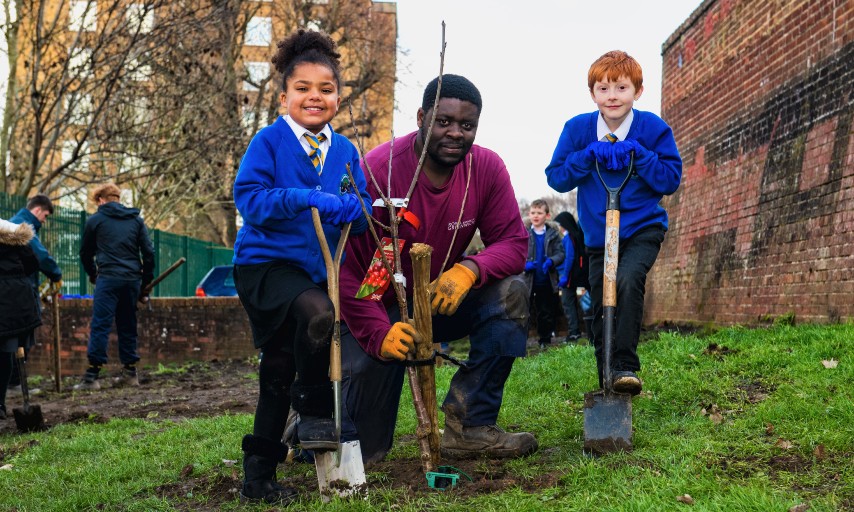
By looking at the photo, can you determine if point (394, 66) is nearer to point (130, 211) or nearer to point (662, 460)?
point (130, 211)

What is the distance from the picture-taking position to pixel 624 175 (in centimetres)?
443

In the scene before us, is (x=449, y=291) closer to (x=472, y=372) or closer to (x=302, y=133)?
(x=472, y=372)

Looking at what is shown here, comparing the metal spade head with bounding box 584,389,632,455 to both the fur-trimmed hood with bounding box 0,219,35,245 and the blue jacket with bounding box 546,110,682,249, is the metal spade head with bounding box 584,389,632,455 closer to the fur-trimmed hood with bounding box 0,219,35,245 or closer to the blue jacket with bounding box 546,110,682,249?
the blue jacket with bounding box 546,110,682,249

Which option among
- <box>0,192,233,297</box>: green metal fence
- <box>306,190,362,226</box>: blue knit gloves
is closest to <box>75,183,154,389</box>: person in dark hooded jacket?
<box>0,192,233,297</box>: green metal fence

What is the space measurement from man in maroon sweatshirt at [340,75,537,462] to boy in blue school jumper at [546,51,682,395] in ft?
1.52

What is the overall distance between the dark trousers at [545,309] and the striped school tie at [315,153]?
866cm

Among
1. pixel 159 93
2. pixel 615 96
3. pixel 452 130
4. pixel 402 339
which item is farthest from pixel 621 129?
pixel 159 93

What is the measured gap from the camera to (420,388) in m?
3.65

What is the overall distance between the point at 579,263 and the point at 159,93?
7376 millimetres

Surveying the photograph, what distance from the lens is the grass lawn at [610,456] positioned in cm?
327

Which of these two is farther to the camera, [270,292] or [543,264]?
[543,264]

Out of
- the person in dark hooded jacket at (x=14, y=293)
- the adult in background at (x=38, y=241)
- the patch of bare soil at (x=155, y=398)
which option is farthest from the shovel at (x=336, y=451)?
the adult in background at (x=38, y=241)

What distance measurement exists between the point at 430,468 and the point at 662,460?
3.23ft

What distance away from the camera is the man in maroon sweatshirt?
3994 mm
